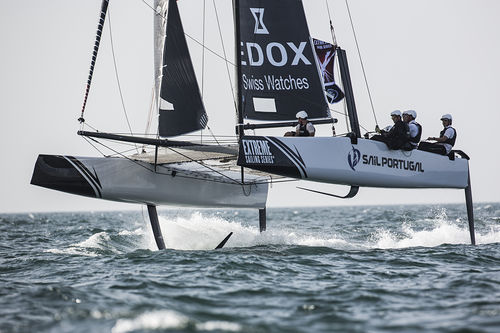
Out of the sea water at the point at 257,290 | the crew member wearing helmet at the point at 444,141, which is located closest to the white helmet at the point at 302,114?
the sea water at the point at 257,290

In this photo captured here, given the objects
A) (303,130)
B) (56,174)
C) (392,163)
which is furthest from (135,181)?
(392,163)

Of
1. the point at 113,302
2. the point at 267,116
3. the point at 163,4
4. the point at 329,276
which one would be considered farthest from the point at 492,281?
the point at 163,4

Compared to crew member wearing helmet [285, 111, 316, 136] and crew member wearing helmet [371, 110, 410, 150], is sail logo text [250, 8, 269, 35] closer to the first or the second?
crew member wearing helmet [285, 111, 316, 136]

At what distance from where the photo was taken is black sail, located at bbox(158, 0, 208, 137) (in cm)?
1027

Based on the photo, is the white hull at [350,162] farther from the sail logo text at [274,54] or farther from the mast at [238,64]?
the sail logo text at [274,54]

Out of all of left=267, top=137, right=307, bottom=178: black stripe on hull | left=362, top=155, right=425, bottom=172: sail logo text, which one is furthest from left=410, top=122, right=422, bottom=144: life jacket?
left=267, top=137, right=307, bottom=178: black stripe on hull

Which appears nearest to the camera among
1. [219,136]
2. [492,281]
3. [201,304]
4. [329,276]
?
[201,304]

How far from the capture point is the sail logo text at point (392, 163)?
10.2 meters

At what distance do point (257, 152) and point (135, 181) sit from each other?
255cm

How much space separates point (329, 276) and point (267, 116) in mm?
3763

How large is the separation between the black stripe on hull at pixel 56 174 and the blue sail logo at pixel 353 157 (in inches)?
150

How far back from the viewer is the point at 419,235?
1296 centimetres

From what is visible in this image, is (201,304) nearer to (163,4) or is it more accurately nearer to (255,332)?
(255,332)

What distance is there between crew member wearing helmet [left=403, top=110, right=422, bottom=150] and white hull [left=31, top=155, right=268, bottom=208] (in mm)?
2918
